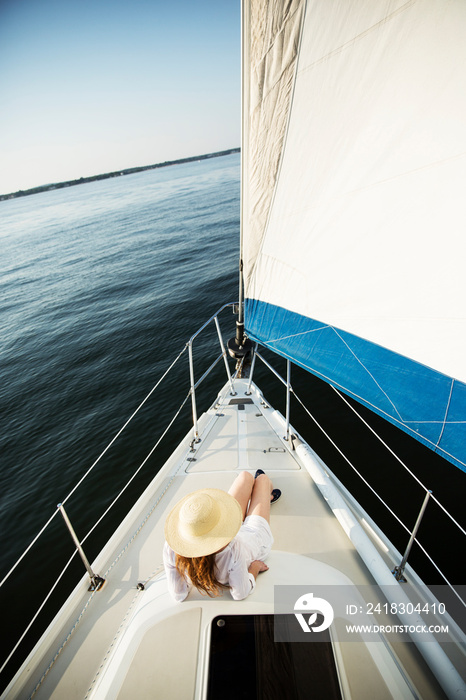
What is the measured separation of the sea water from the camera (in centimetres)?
479

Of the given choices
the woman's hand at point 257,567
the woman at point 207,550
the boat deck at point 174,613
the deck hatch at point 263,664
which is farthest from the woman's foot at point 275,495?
the deck hatch at point 263,664

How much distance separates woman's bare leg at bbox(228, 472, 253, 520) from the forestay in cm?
127

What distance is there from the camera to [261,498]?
2.75 metres

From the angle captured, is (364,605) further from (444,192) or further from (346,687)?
(444,192)

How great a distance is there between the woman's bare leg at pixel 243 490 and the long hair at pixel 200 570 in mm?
800

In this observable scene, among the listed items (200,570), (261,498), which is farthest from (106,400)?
(200,570)

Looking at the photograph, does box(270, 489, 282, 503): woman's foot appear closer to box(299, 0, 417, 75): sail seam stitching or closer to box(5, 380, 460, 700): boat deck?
box(5, 380, 460, 700): boat deck

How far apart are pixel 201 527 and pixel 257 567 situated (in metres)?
0.64

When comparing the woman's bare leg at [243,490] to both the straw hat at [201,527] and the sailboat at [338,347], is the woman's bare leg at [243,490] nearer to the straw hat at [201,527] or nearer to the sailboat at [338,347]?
the sailboat at [338,347]

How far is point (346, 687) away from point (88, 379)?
8582 mm

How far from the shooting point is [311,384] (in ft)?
24.1

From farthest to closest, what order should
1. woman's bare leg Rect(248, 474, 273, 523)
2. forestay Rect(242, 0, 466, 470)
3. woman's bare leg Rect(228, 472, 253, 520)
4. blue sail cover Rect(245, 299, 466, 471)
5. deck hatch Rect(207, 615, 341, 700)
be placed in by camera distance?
woman's bare leg Rect(228, 472, 253, 520) < woman's bare leg Rect(248, 474, 273, 523) < blue sail cover Rect(245, 299, 466, 471) < forestay Rect(242, 0, 466, 470) < deck hatch Rect(207, 615, 341, 700)

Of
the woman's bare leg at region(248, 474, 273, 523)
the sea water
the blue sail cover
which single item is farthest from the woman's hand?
the sea water

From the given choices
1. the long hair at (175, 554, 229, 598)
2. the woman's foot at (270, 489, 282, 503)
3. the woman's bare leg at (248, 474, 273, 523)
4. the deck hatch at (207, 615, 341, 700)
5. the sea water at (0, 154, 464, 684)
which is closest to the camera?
the deck hatch at (207, 615, 341, 700)
